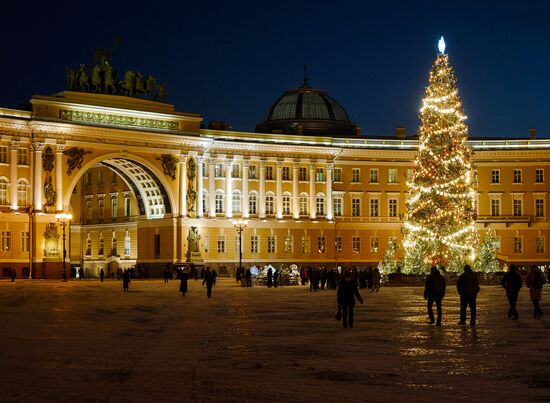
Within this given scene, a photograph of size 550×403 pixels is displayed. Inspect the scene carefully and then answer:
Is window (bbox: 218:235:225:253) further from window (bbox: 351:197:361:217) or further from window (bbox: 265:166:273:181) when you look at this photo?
window (bbox: 351:197:361:217)

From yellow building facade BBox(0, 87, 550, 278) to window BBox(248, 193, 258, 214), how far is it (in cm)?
11

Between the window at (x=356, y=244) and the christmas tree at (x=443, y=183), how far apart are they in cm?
3357

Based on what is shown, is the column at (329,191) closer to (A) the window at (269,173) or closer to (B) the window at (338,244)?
(B) the window at (338,244)

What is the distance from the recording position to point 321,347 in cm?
2192

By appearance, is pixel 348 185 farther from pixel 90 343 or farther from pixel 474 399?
pixel 474 399

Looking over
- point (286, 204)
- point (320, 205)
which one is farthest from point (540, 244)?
point (286, 204)

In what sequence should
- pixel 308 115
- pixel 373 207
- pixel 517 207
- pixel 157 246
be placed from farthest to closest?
pixel 308 115 < pixel 517 207 < pixel 373 207 < pixel 157 246

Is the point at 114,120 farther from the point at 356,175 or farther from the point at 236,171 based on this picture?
the point at 356,175

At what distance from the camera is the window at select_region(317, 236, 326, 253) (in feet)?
306

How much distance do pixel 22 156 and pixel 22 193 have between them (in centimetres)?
277

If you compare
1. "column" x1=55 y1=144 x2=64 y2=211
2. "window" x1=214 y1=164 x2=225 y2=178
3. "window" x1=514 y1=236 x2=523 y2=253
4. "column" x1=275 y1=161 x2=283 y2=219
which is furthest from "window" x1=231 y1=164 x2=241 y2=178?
"window" x1=514 y1=236 x2=523 y2=253

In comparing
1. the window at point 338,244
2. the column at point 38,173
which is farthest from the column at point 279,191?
the column at point 38,173

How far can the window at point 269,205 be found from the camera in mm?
91562

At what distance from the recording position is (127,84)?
3209 inches
